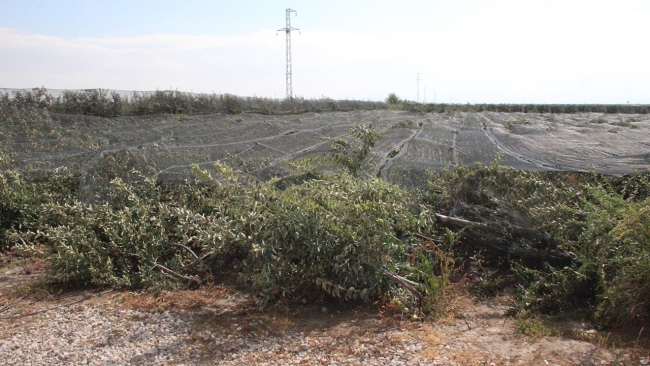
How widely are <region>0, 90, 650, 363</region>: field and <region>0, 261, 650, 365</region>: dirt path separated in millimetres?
54

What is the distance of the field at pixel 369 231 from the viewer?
3.39 m

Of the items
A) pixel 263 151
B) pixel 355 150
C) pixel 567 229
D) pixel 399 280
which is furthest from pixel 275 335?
pixel 263 151

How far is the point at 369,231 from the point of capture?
3398 mm

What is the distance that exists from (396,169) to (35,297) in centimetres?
381

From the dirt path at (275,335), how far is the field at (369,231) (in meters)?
0.05

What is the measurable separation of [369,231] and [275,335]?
97cm

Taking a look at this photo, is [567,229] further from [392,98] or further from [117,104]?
[392,98]

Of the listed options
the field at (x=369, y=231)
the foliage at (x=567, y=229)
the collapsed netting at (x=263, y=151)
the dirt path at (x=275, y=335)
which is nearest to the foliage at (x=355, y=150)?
the field at (x=369, y=231)

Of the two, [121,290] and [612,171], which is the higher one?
[612,171]

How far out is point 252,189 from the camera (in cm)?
374

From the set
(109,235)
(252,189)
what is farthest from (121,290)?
(252,189)

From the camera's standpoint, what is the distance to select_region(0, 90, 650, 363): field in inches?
134

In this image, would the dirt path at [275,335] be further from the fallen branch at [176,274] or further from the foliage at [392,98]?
the foliage at [392,98]

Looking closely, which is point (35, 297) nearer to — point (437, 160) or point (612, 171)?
point (437, 160)
